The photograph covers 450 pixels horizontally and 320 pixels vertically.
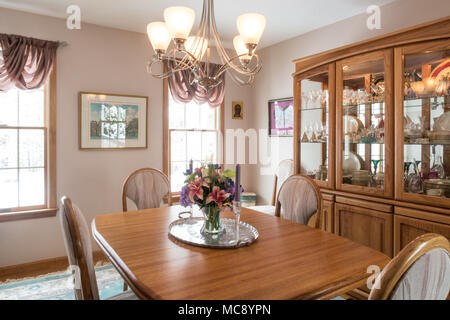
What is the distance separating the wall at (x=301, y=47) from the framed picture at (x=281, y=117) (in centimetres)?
8

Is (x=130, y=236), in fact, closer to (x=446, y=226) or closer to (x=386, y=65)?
(x=446, y=226)

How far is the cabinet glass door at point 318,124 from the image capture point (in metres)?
2.81

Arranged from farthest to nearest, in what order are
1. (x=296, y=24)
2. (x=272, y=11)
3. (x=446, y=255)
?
(x=296, y=24) → (x=272, y=11) → (x=446, y=255)

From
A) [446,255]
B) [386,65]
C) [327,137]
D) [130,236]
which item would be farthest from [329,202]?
[446,255]

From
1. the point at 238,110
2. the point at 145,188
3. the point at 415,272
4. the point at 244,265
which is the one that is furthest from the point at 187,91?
the point at 415,272

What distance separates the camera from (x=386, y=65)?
2359 millimetres

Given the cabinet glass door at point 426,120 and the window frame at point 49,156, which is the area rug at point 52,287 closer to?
the window frame at point 49,156

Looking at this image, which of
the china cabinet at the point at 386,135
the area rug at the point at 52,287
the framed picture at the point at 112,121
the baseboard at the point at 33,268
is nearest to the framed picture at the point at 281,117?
the china cabinet at the point at 386,135

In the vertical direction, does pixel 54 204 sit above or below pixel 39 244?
above

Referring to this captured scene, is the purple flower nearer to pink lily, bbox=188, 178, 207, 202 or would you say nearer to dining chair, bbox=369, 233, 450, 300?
pink lily, bbox=188, 178, 207, 202

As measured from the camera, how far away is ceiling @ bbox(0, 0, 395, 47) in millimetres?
2877

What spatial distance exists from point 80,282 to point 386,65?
2424 millimetres
